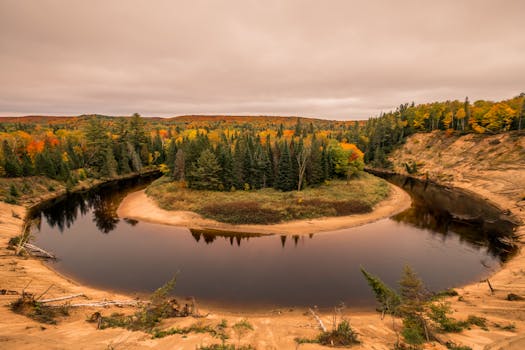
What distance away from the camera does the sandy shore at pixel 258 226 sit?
39375 millimetres

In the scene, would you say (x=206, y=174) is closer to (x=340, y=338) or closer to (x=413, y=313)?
(x=340, y=338)

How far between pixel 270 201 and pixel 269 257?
17.2 meters

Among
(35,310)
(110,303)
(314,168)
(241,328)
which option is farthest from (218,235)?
(314,168)

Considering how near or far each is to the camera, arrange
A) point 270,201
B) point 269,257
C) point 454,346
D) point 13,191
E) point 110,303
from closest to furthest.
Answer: point 454,346 < point 110,303 < point 269,257 < point 270,201 < point 13,191

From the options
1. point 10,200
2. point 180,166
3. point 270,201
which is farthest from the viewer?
point 180,166

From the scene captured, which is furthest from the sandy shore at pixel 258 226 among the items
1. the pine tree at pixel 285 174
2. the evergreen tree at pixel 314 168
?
the pine tree at pixel 285 174

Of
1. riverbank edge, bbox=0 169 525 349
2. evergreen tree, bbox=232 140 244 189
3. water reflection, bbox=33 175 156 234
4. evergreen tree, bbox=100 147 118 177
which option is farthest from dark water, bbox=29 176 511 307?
evergreen tree, bbox=100 147 118 177

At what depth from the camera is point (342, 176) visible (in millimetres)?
68250

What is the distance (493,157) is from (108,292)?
300 ft

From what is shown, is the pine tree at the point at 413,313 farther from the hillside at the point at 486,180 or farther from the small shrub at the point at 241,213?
the small shrub at the point at 241,213

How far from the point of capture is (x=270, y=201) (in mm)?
48125

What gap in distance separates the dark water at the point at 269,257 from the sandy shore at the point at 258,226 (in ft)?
5.19

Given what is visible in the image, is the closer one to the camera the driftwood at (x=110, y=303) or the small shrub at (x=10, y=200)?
the driftwood at (x=110, y=303)

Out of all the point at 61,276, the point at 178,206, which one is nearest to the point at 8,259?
the point at 61,276
